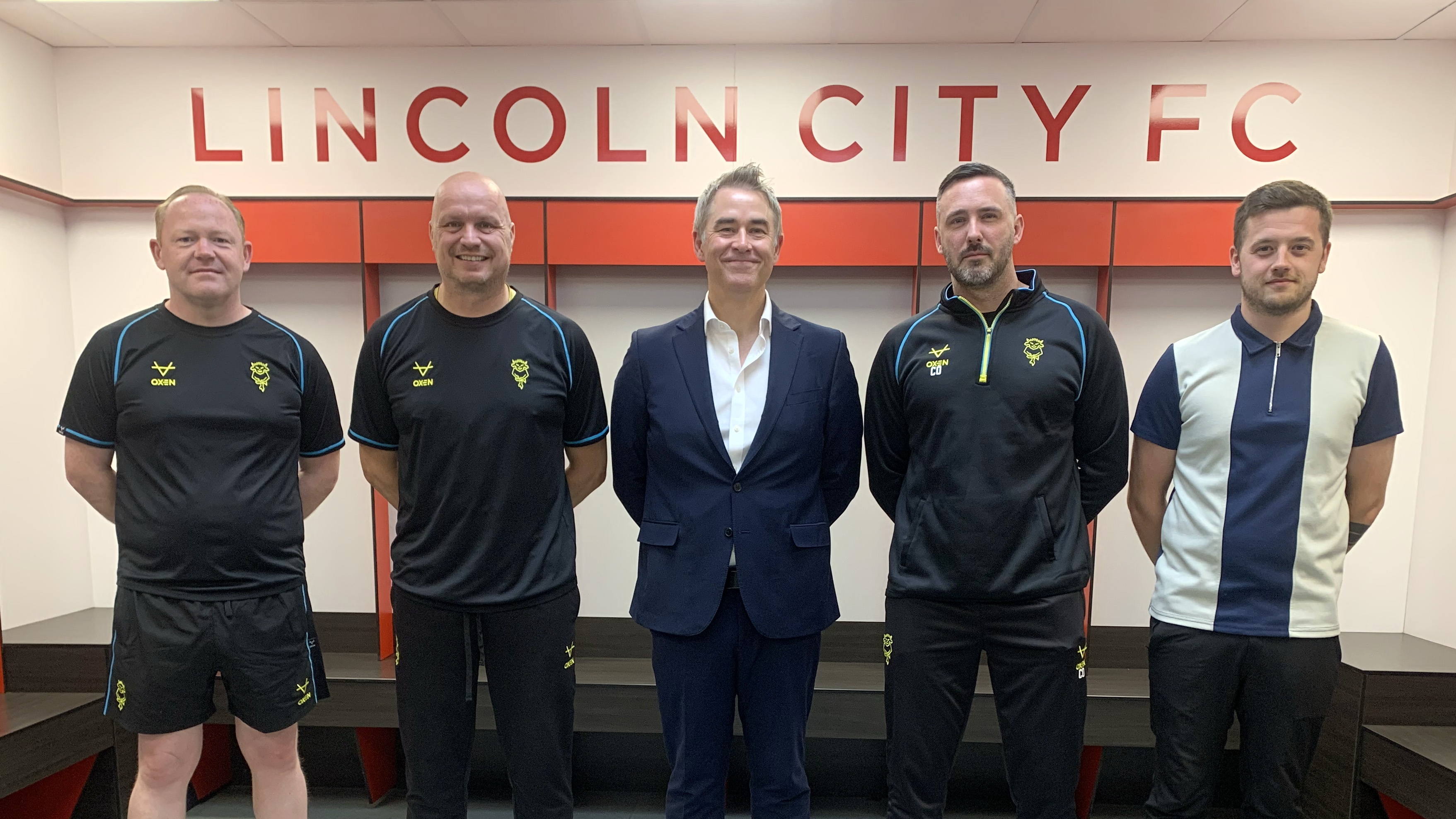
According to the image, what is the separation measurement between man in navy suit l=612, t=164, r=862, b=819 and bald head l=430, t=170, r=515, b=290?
47cm

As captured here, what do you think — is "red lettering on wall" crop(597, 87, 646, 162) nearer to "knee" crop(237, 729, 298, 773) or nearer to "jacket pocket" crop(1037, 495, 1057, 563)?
"jacket pocket" crop(1037, 495, 1057, 563)

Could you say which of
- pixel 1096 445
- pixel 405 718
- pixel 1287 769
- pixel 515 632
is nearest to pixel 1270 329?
pixel 1096 445

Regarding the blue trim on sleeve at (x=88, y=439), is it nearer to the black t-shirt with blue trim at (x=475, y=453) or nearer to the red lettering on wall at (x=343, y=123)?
A: the black t-shirt with blue trim at (x=475, y=453)

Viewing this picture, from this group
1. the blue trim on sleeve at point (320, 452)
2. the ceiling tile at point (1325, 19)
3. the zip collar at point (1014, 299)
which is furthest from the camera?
the ceiling tile at point (1325, 19)

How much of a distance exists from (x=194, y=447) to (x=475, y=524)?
2.55ft

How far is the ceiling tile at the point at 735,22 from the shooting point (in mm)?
A: 2623

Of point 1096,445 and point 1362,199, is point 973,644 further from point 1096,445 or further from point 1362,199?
point 1362,199

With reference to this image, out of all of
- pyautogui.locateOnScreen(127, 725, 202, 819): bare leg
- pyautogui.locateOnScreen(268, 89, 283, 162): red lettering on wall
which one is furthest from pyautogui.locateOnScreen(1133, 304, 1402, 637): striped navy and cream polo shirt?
pyautogui.locateOnScreen(268, 89, 283, 162): red lettering on wall

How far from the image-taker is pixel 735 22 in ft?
8.95

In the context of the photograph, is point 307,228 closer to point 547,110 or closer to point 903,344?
point 547,110

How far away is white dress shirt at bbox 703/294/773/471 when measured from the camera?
1.65m

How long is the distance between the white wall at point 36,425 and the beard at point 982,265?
3.38 metres

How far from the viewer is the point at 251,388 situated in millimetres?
1847

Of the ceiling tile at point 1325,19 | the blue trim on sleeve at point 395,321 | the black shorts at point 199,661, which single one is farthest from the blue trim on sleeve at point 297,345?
the ceiling tile at point 1325,19
